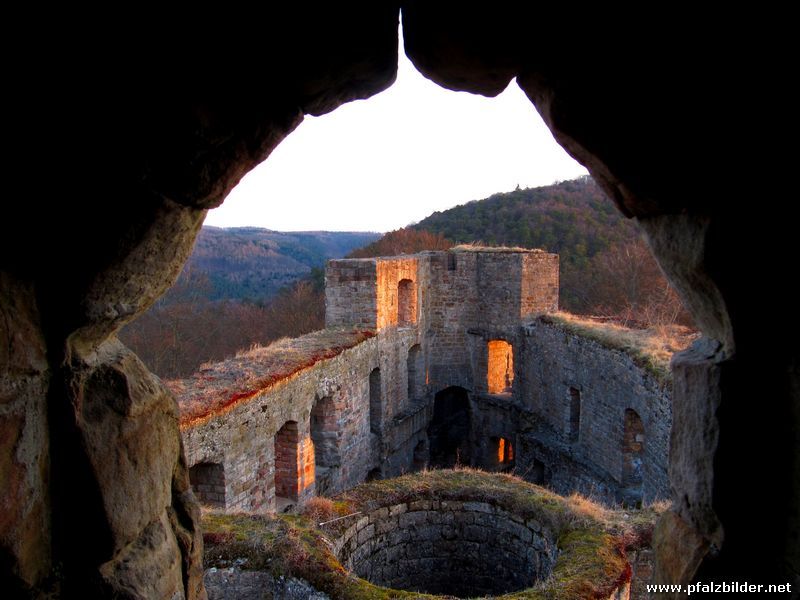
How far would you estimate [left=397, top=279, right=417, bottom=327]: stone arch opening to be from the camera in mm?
17344

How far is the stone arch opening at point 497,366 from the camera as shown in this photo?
1842 centimetres

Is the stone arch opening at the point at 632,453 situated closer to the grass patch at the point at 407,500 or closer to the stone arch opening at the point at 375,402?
the grass patch at the point at 407,500

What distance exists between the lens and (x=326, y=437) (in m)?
13.0

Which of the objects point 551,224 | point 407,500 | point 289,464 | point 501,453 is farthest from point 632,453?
point 551,224

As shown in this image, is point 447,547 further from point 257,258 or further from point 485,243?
point 257,258

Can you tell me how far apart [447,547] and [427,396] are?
9183 millimetres

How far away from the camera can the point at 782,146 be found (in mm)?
2107

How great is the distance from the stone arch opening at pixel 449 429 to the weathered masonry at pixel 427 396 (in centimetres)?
4

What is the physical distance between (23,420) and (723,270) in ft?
8.31

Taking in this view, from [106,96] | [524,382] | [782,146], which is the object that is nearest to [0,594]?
[106,96]

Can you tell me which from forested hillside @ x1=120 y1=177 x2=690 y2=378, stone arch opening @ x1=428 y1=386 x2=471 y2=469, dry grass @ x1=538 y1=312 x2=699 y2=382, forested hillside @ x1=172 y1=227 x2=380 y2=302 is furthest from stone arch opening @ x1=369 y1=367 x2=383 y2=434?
forested hillside @ x1=172 y1=227 x2=380 y2=302

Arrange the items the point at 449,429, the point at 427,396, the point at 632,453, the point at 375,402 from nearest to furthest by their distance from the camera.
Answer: the point at 632,453, the point at 375,402, the point at 427,396, the point at 449,429

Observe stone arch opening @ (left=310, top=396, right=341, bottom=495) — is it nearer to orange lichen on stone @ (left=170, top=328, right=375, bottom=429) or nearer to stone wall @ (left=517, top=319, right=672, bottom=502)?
orange lichen on stone @ (left=170, top=328, right=375, bottom=429)

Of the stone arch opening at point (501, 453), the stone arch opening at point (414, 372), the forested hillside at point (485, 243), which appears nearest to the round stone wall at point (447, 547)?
the stone arch opening at point (414, 372)
